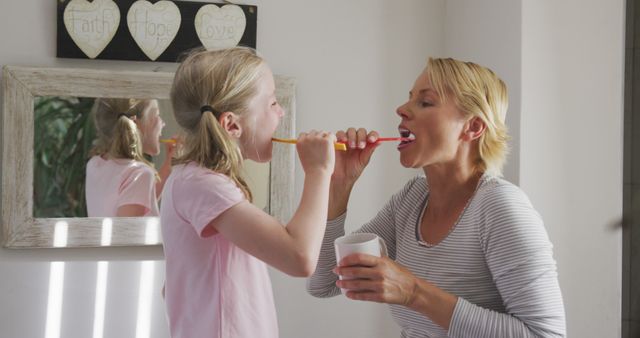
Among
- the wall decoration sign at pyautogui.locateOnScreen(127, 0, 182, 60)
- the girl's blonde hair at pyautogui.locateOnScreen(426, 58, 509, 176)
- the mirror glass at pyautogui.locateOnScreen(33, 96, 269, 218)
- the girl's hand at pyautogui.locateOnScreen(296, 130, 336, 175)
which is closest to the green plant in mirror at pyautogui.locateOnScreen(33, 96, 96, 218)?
the mirror glass at pyautogui.locateOnScreen(33, 96, 269, 218)

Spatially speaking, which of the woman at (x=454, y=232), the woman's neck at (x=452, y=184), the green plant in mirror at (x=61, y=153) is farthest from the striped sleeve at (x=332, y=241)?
the green plant in mirror at (x=61, y=153)

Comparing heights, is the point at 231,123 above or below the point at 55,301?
above

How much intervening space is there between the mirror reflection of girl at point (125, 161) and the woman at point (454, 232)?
33.1 inches

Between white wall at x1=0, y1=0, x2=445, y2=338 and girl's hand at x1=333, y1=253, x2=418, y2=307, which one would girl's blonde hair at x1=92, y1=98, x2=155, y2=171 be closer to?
white wall at x1=0, y1=0, x2=445, y2=338

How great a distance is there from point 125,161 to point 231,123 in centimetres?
102

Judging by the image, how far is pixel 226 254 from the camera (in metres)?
1.38

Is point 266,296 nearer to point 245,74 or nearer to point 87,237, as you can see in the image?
point 245,74

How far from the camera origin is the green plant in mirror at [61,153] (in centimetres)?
233

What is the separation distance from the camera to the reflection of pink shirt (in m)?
2.37

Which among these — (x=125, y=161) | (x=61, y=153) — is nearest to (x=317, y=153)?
(x=125, y=161)

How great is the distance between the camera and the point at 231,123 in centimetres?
147

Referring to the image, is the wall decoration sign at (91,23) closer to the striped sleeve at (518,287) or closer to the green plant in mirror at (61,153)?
the green plant in mirror at (61,153)

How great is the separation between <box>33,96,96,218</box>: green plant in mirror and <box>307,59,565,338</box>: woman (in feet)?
3.20

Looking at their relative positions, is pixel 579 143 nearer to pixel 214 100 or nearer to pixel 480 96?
pixel 480 96
